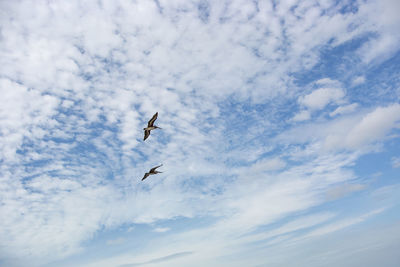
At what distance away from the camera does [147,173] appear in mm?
48062

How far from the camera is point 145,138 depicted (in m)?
46.8

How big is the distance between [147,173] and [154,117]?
742 centimetres

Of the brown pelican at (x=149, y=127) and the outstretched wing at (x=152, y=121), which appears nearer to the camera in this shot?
the outstretched wing at (x=152, y=121)

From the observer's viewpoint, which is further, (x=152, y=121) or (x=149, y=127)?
(x=149, y=127)

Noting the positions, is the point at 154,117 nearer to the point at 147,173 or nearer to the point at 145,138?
the point at 145,138

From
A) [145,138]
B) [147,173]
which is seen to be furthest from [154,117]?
[147,173]

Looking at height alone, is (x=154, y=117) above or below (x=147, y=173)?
above

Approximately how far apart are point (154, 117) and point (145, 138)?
2921 millimetres

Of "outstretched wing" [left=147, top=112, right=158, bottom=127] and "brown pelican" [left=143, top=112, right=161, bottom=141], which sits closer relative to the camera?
"outstretched wing" [left=147, top=112, right=158, bottom=127]

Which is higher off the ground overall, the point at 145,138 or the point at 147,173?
the point at 145,138

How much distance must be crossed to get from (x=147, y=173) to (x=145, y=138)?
4.67 metres

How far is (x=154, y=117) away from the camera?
4612 centimetres

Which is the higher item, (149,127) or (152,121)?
(152,121)
